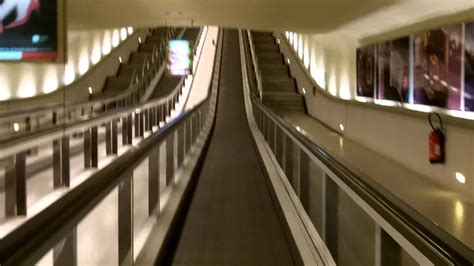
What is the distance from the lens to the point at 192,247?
436 cm

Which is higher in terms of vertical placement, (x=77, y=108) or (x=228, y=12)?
(x=228, y=12)

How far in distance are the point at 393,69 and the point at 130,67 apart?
46.9ft

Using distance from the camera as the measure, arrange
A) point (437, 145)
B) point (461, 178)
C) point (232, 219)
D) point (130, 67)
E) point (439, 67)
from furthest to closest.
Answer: point (130, 67) → point (439, 67) → point (437, 145) → point (461, 178) → point (232, 219)

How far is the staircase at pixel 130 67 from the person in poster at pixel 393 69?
357 inches

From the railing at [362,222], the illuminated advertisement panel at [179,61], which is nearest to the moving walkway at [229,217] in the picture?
the railing at [362,222]

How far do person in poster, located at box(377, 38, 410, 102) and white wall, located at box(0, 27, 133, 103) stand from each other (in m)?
6.55

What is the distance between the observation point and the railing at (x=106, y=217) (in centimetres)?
162

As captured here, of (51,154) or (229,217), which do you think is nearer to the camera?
(229,217)

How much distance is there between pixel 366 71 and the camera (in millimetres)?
13992

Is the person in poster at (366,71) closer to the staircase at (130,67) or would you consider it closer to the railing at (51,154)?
the railing at (51,154)

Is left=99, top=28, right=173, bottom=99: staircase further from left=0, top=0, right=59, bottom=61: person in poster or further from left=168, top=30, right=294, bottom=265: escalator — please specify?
left=0, top=0, right=59, bottom=61: person in poster

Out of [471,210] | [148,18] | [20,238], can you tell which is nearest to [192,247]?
[20,238]

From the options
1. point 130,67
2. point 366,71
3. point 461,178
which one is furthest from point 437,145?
point 130,67

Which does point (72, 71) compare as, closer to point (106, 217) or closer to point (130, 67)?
point (130, 67)
